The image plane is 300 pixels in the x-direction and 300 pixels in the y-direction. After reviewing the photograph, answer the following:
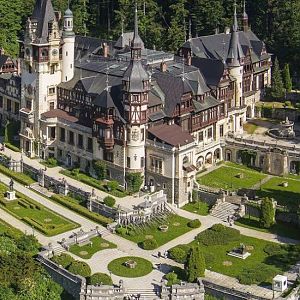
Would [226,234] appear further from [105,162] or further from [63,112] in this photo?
[63,112]

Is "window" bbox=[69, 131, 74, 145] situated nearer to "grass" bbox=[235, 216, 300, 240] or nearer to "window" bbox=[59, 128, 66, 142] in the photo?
"window" bbox=[59, 128, 66, 142]

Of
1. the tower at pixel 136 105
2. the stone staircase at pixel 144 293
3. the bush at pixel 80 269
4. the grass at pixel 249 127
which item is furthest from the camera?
the grass at pixel 249 127

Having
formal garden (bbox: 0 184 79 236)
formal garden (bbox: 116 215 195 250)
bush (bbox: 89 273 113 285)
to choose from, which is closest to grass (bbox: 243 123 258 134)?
formal garden (bbox: 116 215 195 250)

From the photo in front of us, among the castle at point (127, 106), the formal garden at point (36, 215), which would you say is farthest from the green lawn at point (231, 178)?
the formal garden at point (36, 215)

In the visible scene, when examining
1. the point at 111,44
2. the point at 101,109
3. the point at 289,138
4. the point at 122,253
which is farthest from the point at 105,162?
the point at 111,44

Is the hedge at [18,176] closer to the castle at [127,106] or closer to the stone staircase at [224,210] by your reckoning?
the castle at [127,106]

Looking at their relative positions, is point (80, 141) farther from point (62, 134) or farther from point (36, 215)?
point (36, 215)

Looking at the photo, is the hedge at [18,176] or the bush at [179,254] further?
the hedge at [18,176]
